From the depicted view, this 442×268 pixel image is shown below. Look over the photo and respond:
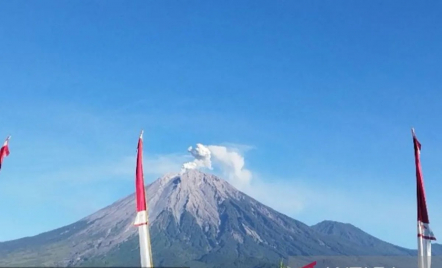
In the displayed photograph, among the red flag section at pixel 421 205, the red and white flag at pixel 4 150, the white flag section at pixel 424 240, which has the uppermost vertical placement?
the red and white flag at pixel 4 150

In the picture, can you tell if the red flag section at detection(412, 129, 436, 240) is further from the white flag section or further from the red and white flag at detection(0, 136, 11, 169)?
the red and white flag at detection(0, 136, 11, 169)

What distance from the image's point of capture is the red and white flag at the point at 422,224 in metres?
18.2

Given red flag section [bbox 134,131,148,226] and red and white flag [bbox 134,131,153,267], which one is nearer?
red and white flag [bbox 134,131,153,267]

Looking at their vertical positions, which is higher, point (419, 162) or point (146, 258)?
point (419, 162)

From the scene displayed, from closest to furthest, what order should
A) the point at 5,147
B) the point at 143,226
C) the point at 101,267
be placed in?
the point at 101,267 < the point at 143,226 < the point at 5,147

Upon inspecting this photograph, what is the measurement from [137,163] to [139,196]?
841 millimetres

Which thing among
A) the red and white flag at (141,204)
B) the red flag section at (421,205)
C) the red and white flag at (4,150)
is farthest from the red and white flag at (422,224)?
the red and white flag at (4,150)

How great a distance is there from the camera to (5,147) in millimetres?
17984

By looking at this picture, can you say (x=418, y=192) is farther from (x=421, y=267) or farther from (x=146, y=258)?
(x=146, y=258)

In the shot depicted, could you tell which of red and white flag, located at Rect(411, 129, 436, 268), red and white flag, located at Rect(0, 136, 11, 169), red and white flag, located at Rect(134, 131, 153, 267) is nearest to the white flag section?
red and white flag, located at Rect(411, 129, 436, 268)

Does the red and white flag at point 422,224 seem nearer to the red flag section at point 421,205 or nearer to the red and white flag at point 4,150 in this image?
the red flag section at point 421,205

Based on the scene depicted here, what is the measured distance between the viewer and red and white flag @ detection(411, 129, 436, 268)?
18181mm

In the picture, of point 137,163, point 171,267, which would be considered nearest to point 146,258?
point 171,267

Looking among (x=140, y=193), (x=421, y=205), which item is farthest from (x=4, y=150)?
(x=421, y=205)
